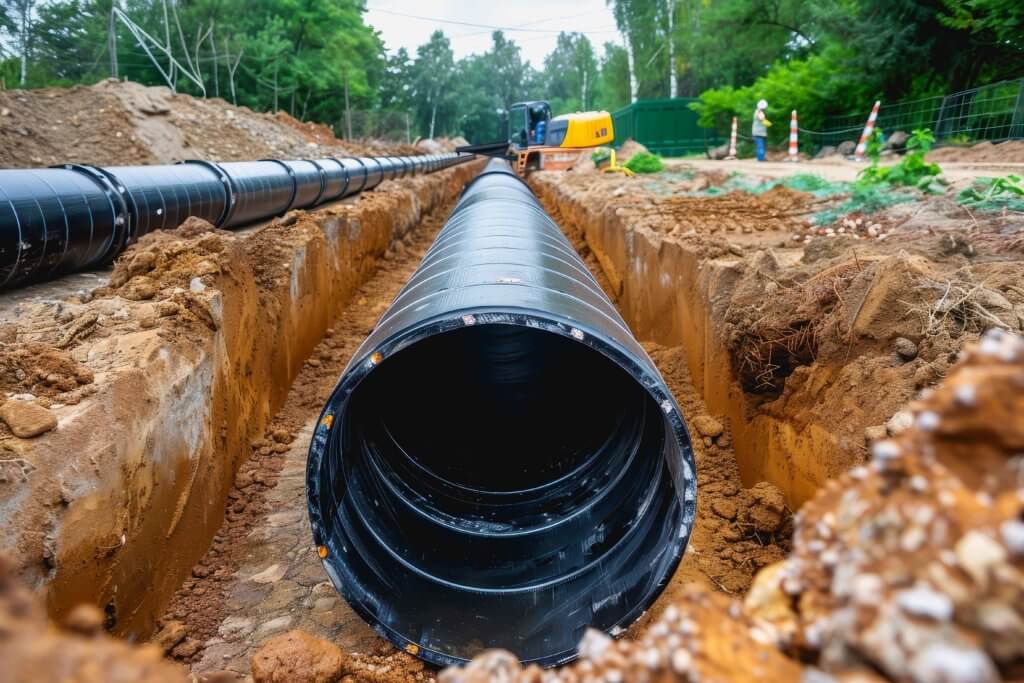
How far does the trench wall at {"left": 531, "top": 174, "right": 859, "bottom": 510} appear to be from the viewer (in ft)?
9.53

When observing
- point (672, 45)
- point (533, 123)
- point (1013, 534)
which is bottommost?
point (1013, 534)

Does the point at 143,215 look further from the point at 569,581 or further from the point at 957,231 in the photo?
the point at 957,231

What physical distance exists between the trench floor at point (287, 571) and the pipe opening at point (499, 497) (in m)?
0.33

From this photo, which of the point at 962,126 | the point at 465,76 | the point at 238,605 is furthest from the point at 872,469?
the point at 465,76

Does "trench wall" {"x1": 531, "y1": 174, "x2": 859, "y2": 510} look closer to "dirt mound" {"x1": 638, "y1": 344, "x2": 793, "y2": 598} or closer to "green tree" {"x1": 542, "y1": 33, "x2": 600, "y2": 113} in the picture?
"dirt mound" {"x1": 638, "y1": 344, "x2": 793, "y2": 598}

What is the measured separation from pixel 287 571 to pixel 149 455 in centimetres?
92

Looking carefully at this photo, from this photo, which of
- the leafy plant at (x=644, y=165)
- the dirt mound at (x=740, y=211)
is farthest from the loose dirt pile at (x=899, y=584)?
the leafy plant at (x=644, y=165)

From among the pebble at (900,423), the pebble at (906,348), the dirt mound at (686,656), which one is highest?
the dirt mound at (686,656)

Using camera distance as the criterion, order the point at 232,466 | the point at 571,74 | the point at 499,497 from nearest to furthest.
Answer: the point at 499,497
the point at 232,466
the point at 571,74

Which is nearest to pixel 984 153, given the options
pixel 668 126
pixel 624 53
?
pixel 668 126

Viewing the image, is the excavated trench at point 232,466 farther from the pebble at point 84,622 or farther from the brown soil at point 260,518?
the pebble at point 84,622

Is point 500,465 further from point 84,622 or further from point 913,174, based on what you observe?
point 913,174

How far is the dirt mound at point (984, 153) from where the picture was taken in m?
11.0

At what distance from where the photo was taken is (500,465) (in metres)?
3.46
